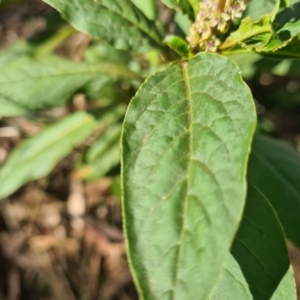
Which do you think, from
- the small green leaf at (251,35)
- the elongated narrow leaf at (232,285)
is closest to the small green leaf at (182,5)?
the small green leaf at (251,35)

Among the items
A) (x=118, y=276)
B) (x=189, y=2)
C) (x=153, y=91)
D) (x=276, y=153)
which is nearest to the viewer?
(x=153, y=91)

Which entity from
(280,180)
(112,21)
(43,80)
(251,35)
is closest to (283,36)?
(251,35)

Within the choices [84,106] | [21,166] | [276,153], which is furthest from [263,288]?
[84,106]

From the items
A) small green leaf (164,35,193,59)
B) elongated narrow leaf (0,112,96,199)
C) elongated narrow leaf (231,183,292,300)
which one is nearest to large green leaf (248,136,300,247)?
elongated narrow leaf (231,183,292,300)

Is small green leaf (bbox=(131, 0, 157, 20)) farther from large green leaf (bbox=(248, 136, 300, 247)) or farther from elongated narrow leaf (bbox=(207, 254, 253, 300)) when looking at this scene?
elongated narrow leaf (bbox=(207, 254, 253, 300))

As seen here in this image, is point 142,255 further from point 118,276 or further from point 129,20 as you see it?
point 118,276

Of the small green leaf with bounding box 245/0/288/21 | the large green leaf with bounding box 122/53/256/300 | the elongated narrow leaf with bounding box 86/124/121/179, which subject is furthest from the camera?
the elongated narrow leaf with bounding box 86/124/121/179

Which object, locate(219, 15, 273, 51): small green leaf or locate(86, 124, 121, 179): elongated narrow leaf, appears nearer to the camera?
locate(219, 15, 273, 51): small green leaf
